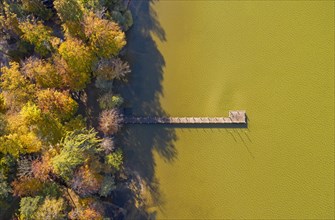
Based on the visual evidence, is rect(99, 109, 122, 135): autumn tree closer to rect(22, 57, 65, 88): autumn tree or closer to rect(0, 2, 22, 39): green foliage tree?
rect(22, 57, 65, 88): autumn tree

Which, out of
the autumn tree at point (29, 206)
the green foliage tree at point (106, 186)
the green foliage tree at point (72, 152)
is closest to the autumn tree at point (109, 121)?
the green foliage tree at point (72, 152)

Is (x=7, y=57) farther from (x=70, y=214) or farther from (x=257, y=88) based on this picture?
(x=257, y=88)

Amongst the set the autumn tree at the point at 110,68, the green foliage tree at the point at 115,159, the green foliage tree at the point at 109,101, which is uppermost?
the autumn tree at the point at 110,68

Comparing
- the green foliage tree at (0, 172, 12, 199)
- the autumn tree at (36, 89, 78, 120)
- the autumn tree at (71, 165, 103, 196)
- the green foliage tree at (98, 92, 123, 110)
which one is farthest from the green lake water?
the green foliage tree at (0, 172, 12, 199)

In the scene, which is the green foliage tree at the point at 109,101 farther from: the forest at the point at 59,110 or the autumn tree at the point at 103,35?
the autumn tree at the point at 103,35

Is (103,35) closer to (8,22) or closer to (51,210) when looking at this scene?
(8,22)

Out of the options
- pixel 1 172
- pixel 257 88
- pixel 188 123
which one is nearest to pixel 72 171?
pixel 1 172
